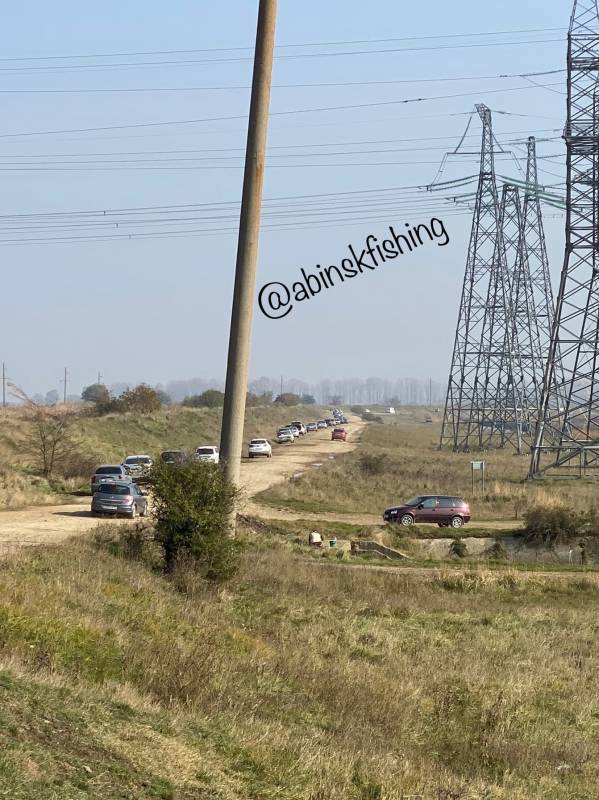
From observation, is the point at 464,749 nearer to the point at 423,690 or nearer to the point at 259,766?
the point at 423,690

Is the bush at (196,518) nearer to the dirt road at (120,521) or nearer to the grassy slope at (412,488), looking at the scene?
the dirt road at (120,521)

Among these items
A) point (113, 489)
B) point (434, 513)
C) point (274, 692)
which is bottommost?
point (434, 513)

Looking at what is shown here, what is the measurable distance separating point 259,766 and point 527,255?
8465cm

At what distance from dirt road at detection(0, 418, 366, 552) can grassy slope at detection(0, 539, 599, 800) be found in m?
3.73

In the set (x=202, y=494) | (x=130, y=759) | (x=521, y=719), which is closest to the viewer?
(x=130, y=759)

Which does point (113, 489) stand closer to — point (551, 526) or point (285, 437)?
point (551, 526)

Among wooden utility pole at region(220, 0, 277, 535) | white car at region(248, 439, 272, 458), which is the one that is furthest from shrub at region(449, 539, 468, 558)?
white car at region(248, 439, 272, 458)

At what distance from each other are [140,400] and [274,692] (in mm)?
96119

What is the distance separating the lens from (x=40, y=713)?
8.02 m

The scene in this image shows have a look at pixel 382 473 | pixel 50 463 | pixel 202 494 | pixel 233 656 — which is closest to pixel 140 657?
pixel 233 656

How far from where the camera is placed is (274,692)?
12242 millimetres

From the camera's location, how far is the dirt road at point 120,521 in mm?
24309

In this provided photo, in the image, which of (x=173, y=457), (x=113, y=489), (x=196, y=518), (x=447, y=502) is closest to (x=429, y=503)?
(x=447, y=502)

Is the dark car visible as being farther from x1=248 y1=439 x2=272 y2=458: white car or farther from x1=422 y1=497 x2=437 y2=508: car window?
x1=248 y1=439 x2=272 y2=458: white car
